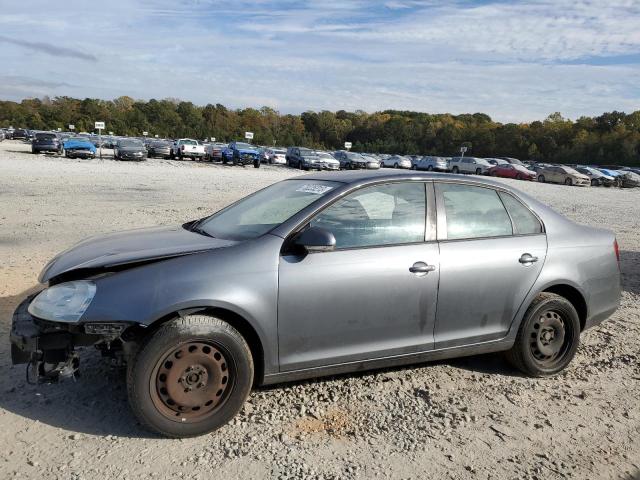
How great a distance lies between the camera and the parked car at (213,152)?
43438 mm

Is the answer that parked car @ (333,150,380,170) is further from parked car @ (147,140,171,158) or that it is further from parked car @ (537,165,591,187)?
parked car @ (147,140,171,158)

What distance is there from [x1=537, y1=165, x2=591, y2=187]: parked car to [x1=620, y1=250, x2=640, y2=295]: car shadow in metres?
33.3

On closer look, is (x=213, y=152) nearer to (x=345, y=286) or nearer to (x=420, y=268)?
(x=420, y=268)

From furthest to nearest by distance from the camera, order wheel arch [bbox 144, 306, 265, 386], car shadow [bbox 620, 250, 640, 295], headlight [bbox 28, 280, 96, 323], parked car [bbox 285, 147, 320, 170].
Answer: parked car [bbox 285, 147, 320, 170], car shadow [bbox 620, 250, 640, 295], wheel arch [bbox 144, 306, 265, 386], headlight [bbox 28, 280, 96, 323]

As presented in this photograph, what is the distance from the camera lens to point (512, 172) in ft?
147

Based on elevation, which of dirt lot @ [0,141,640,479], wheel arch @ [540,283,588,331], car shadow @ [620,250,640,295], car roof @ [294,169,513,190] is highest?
car roof @ [294,169,513,190]

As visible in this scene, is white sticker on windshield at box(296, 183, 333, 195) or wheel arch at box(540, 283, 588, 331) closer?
white sticker on windshield at box(296, 183, 333, 195)

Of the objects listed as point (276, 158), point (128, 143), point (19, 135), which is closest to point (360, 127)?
point (19, 135)

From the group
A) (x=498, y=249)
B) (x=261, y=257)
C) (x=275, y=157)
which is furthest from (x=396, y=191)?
(x=275, y=157)

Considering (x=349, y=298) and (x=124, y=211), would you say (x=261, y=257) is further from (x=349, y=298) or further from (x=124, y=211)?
(x=124, y=211)

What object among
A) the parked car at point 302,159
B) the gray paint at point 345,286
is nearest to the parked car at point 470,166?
the parked car at point 302,159

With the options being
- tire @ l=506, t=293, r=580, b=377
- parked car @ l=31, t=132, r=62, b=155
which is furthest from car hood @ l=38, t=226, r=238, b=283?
parked car @ l=31, t=132, r=62, b=155

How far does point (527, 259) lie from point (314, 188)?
1728 mm

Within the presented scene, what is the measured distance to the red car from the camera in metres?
43.8
